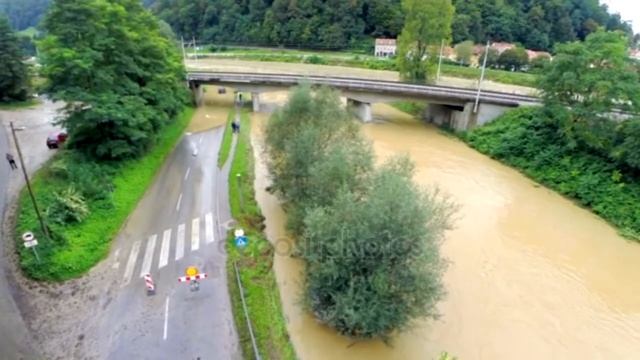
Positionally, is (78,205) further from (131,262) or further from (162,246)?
(162,246)

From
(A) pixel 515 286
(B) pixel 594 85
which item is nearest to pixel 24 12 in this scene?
(B) pixel 594 85

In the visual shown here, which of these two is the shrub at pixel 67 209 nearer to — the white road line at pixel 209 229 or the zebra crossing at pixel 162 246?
the zebra crossing at pixel 162 246

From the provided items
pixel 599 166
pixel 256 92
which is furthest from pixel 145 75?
pixel 599 166

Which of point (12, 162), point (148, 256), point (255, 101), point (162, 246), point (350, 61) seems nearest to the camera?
point (148, 256)

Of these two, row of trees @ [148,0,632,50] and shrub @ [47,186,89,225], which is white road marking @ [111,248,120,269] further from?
row of trees @ [148,0,632,50]

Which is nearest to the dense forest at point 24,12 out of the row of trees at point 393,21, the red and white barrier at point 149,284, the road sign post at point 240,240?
the row of trees at point 393,21

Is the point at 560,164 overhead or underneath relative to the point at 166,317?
overhead
